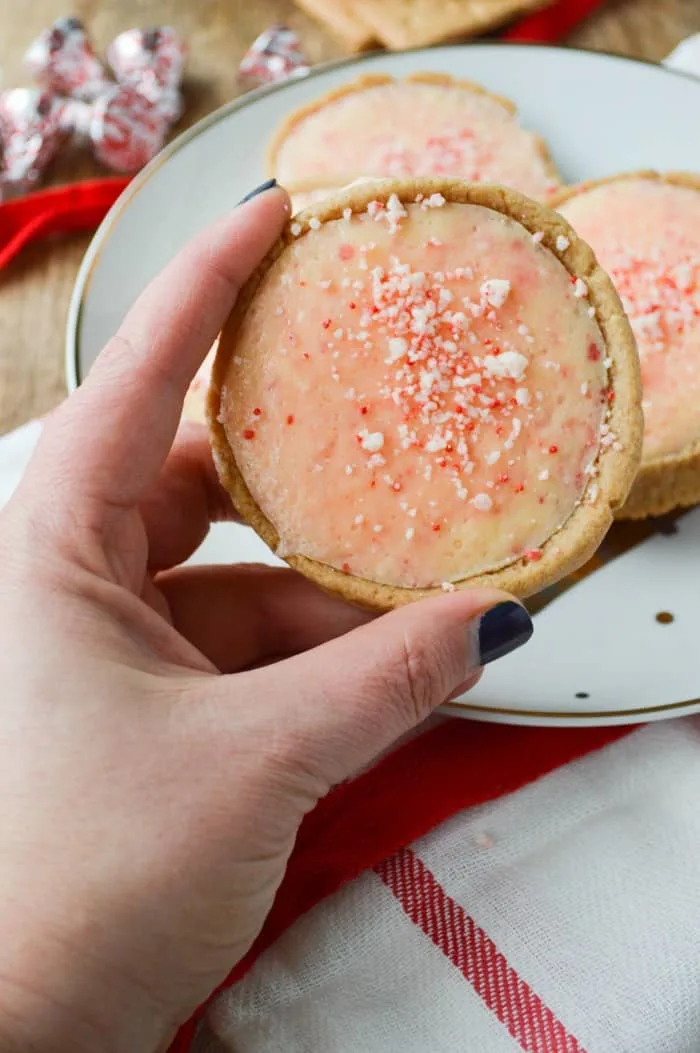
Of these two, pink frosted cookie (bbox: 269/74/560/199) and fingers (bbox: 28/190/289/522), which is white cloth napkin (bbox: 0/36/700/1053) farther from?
pink frosted cookie (bbox: 269/74/560/199)

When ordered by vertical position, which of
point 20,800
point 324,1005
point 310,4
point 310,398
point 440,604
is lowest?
point 324,1005

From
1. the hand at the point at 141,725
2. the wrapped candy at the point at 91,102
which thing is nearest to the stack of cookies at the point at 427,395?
the hand at the point at 141,725

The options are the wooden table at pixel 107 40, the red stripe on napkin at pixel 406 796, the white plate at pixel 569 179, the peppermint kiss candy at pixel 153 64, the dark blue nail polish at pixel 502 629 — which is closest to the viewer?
the dark blue nail polish at pixel 502 629

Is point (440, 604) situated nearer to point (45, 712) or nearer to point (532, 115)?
point (45, 712)

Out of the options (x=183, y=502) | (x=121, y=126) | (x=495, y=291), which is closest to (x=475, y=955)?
(x=183, y=502)

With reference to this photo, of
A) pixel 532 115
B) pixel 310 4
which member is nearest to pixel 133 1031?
pixel 532 115

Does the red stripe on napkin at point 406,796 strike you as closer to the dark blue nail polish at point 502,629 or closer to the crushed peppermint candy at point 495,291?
the dark blue nail polish at point 502,629
